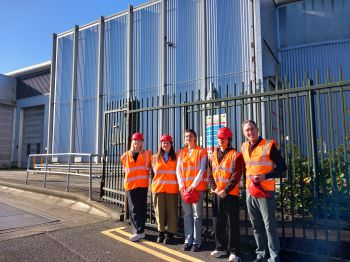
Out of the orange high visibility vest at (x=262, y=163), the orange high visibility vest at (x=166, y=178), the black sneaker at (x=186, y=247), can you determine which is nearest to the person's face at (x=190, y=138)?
the orange high visibility vest at (x=166, y=178)

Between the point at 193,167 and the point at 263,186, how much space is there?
1121 mm

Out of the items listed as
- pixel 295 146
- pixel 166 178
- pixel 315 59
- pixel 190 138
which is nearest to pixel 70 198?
pixel 166 178

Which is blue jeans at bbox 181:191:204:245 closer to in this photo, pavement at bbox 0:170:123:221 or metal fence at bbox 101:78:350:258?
metal fence at bbox 101:78:350:258

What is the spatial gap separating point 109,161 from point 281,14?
1190 cm

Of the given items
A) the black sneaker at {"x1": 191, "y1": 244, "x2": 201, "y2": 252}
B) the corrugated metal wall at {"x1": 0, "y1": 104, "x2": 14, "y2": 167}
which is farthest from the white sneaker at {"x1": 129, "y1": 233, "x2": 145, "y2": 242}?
the corrugated metal wall at {"x1": 0, "y1": 104, "x2": 14, "y2": 167}

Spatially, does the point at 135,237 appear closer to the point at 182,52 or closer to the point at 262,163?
the point at 262,163

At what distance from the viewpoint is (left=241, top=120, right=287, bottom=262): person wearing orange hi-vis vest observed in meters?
3.74

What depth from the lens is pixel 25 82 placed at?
28.1 m

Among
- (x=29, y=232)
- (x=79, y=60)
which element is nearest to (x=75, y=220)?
(x=29, y=232)

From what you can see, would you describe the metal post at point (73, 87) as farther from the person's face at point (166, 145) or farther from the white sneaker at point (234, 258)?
the white sneaker at point (234, 258)

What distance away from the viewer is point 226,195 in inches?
162

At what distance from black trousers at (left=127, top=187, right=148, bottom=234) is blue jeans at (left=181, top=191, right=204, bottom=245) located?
0.91 m

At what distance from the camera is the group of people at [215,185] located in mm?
3783

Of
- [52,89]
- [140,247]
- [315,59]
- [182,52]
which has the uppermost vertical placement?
[182,52]
